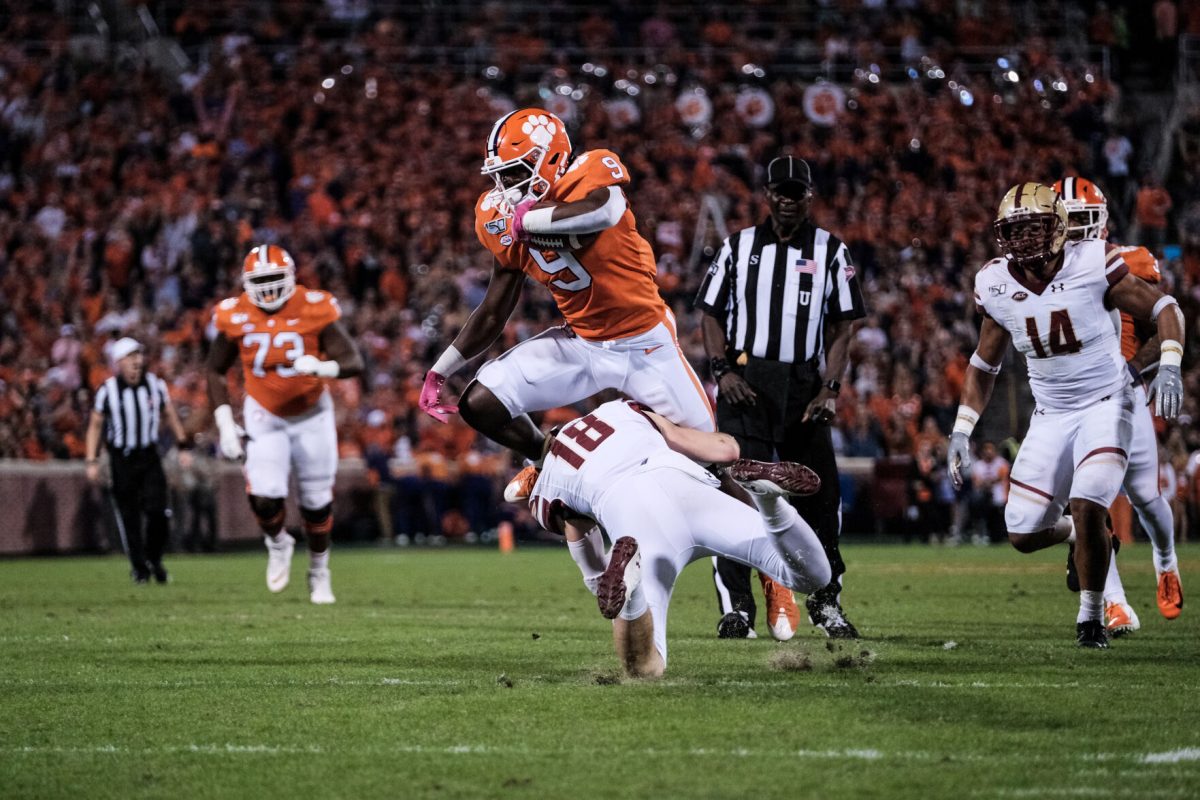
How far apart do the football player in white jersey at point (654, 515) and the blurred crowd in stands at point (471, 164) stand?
45.7 ft

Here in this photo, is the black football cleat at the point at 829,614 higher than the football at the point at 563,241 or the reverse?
the reverse

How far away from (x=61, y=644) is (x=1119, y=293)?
518cm

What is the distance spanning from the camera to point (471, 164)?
2323 cm

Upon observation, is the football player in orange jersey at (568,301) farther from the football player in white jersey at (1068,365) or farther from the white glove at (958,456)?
the football player in white jersey at (1068,365)

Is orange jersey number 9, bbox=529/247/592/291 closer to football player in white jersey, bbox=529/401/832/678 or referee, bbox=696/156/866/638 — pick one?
referee, bbox=696/156/866/638

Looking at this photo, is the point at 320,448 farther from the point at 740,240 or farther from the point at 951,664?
the point at 951,664

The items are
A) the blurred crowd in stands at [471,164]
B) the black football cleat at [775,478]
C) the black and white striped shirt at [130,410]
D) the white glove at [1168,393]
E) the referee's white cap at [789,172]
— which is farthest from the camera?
the blurred crowd in stands at [471,164]

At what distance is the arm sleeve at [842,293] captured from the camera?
27.6 ft

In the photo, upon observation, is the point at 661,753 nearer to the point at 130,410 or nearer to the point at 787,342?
the point at 787,342

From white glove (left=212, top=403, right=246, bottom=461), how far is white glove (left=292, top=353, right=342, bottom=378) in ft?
1.96

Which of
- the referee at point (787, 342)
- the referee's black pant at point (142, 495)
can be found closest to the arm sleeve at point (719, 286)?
the referee at point (787, 342)

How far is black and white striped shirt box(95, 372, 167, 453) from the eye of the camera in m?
13.9

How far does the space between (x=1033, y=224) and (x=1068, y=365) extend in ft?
2.17

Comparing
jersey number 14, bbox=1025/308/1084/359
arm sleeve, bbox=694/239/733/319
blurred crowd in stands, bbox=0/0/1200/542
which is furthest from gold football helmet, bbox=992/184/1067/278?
blurred crowd in stands, bbox=0/0/1200/542
